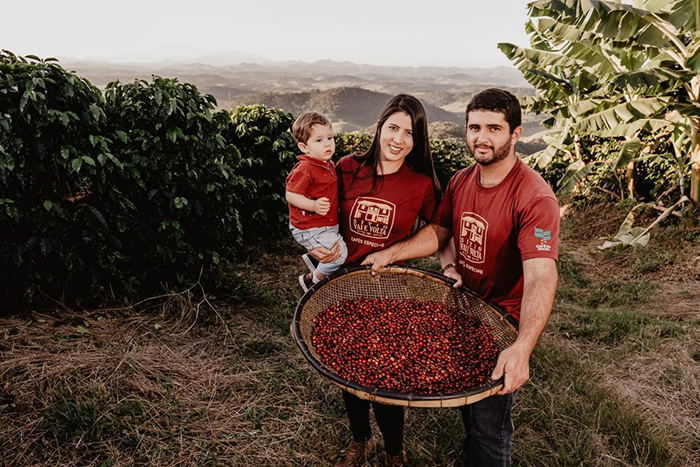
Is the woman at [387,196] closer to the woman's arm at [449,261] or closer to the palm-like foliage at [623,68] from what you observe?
the woman's arm at [449,261]

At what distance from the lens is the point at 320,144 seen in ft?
9.89

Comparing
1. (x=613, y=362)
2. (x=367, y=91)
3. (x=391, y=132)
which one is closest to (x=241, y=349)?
(x=391, y=132)

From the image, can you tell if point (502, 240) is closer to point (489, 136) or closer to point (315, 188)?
point (489, 136)

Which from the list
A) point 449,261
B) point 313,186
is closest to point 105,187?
point 313,186

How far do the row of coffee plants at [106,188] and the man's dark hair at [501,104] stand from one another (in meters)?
2.84

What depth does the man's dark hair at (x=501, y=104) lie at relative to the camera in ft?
6.98

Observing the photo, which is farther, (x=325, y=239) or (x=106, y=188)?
(x=106, y=188)

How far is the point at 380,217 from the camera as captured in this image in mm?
2668

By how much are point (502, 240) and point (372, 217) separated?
794 mm

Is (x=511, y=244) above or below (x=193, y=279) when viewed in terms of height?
above

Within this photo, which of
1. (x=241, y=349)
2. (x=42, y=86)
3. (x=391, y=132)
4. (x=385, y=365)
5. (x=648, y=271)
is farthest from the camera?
(x=648, y=271)

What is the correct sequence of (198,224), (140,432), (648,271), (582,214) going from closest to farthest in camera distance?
(140,432), (198,224), (648,271), (582,214)

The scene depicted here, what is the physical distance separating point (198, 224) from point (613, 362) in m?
4.24

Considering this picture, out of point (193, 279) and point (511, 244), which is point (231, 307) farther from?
point (511, 244)
